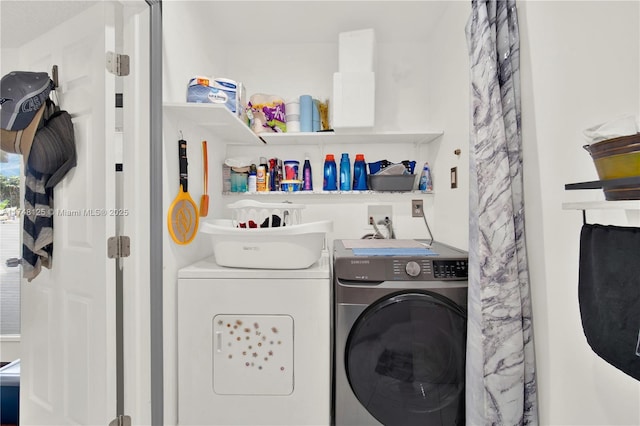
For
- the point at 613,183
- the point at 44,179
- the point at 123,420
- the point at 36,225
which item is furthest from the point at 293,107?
the point at 123,420

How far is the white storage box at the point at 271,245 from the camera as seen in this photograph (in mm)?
1448

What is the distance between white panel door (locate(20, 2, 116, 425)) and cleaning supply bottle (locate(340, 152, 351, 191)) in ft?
4.48

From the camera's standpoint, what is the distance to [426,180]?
7.12ft

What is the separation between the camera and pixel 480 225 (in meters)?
1.21

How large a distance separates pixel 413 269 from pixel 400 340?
12.9 inches

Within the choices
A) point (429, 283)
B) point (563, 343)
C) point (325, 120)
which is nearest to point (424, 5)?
point (325, 120)

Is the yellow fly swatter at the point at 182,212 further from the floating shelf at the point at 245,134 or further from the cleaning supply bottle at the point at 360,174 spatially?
the cleaning supply bottle at the point at 360,174

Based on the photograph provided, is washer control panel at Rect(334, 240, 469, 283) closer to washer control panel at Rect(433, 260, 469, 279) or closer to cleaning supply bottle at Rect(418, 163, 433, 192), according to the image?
washer control panel at Rect(433, 260, 469, 279)

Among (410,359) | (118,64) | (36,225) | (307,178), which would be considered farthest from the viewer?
(307,178)

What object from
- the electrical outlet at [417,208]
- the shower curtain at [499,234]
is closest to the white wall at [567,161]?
the shower curtain at [499,234]

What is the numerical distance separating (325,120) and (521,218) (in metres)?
1.42

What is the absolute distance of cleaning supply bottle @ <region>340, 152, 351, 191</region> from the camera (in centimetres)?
220

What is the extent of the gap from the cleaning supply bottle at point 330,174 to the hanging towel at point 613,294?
5.03ft

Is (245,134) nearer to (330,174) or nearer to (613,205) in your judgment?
(330,174)
